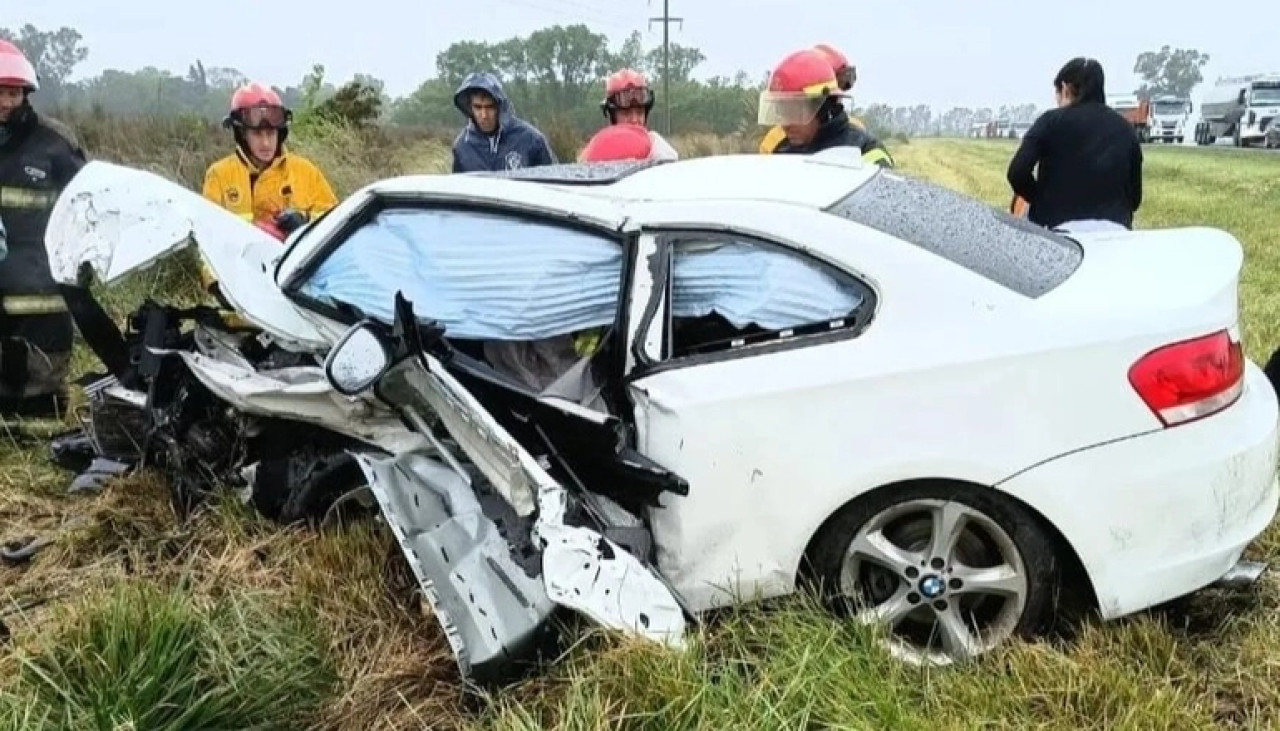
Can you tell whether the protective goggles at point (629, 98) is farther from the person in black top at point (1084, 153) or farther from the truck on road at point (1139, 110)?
the truck on road at point (1139, 110)

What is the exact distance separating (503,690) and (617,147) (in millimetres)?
2469

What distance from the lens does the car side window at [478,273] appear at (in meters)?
3.13

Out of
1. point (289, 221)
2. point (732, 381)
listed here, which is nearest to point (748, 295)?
point (732, 381)

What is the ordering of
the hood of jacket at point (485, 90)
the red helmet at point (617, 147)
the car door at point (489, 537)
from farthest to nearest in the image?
the hood of jacket at point (485, 90) → the red helmet at point (617, 147) → the car door at point (489, 537)

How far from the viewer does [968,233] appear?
3143mm

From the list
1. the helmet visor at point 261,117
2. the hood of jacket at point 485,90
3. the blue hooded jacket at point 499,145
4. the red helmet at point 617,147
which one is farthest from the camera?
the blue hooded jacket at point 499,145

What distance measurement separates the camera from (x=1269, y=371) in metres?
4.45

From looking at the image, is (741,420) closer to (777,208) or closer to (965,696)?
(777,208)

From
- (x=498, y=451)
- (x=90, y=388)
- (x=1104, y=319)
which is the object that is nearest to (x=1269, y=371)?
(x=1104, y=319)

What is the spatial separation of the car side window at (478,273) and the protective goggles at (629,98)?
308 centimetres

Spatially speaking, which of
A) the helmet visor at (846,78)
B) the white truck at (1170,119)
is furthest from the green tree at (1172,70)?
the helmet visor at (846,78)

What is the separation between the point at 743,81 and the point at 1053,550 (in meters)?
56.1

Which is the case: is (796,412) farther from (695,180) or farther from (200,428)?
(200,428)

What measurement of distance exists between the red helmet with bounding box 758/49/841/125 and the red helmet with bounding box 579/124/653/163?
59 centimetres
